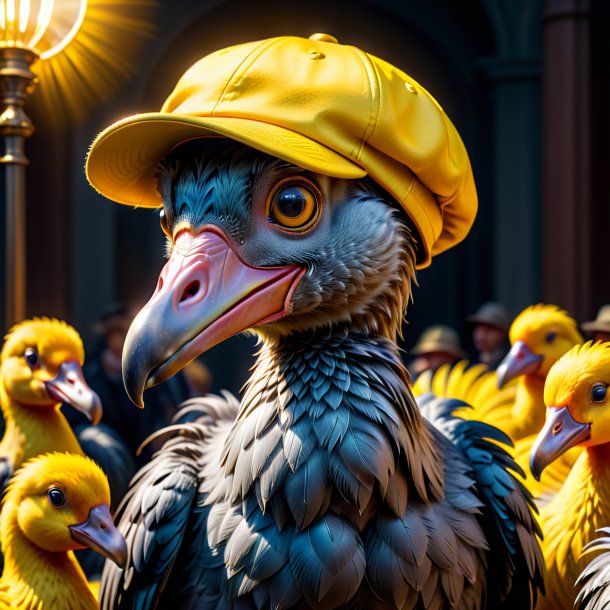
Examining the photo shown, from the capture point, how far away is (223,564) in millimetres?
1794

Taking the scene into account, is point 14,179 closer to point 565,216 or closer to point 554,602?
point 554,602

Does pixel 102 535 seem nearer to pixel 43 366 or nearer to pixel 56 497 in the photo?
pixel 56 497

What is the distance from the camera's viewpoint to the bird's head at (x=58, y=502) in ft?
7.45

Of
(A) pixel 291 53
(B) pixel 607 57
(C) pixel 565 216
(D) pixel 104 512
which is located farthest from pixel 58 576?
(B) pixel 607 57

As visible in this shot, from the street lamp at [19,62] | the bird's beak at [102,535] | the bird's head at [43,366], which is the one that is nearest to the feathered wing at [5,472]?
the bird's head at [43,366]

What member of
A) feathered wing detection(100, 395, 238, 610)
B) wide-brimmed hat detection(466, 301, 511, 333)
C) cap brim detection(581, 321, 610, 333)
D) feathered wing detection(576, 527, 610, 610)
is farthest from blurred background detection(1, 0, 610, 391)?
feathered wing detection(576, 527, 610, 610)

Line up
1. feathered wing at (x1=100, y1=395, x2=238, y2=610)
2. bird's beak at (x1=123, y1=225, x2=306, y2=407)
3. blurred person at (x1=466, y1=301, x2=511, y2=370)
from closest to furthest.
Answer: bird's beak at (x1=123, y1=225, x2=306, y2=407)
feathered wing at (x1=100, y1=395, x2=238, y2=610)
blurred person at (x1=466, y1=301, x2=511, y2=370)

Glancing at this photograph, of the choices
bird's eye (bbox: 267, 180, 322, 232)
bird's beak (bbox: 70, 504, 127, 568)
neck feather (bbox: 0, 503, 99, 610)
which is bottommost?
neck feather (bbox: 0, 503, 99, 610)

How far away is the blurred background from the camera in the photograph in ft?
22.7

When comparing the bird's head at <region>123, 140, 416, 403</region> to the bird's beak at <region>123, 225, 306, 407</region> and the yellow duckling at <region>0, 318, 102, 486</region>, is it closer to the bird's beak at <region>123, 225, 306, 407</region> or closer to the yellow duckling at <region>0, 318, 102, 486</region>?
the bird's beak at <region>123, 225, 306, 407</region>

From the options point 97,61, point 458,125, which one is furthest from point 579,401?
point 458,125

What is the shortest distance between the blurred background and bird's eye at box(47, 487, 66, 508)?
4.37 metres

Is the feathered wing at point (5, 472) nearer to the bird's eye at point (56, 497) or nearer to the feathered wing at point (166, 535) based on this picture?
the bird's eye at point (56, 497)

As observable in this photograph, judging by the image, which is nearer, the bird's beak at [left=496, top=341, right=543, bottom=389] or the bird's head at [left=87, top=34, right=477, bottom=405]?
the bird's head at [left=87, top=34, right=477, bottom=405]
